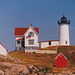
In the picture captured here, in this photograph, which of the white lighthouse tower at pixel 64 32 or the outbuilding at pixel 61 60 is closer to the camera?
the outbuilding at pixel 61 60

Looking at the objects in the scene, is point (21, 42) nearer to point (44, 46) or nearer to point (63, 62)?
point (44, 46)

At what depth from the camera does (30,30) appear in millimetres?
73000

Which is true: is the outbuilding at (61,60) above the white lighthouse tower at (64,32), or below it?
below

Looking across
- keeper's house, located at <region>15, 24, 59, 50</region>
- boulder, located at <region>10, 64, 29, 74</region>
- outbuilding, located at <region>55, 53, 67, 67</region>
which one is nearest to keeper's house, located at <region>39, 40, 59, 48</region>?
keeper's house, located at <region>15, 24, 59, 50</region>

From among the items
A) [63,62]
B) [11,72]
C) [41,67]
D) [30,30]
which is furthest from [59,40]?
[11,72]

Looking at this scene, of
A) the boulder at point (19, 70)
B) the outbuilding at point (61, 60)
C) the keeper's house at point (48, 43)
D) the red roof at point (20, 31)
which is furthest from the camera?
the keeper's house at point (48, 43)

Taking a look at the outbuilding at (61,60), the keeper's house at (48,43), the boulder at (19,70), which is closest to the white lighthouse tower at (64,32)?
the keeper's house at (48,43)

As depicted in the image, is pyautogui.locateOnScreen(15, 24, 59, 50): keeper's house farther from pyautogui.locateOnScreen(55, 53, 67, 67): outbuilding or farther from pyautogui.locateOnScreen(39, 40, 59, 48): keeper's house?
pyautogui.locateOnScreen(55, 53, 67, 67): outbuilding

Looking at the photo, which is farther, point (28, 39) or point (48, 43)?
point (48, 43)

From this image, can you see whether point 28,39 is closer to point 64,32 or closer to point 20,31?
point 20,31

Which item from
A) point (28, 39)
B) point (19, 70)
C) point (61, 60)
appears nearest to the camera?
point (19, 70)

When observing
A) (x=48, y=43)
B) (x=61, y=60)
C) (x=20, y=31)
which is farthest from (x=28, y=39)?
(x=61, y=60)

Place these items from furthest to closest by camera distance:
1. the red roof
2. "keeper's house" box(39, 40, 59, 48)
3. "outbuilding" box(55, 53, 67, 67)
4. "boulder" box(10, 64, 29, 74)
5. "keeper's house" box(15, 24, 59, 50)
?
"keeper's house" box(39, 40, 59, 48) → the red roof → "keeper's house" box(15, 24, 59, 50) → "outbuilding" box(55, 53, 67, 67) → "boulder" box(10, 64, 29, 74)

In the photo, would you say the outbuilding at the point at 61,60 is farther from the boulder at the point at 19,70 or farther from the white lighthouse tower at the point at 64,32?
the white lighthouse tower at the point at 64,32
